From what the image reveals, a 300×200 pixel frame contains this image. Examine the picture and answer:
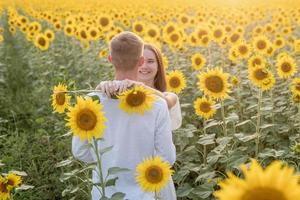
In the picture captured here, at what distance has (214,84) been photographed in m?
3.72

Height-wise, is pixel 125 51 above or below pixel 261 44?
above

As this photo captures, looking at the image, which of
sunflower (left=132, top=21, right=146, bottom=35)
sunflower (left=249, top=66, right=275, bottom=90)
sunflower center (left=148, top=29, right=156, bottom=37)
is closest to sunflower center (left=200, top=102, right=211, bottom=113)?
sunflower (left=249, top=66, right=275, bottom=90)

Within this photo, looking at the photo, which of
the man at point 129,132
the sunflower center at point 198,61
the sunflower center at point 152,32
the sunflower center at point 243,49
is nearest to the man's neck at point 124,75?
the man at point 129,132

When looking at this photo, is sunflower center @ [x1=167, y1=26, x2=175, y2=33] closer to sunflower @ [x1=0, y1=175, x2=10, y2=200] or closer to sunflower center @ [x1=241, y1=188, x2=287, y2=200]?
sunflower @ [x1=0, y1=175, x2=10, y2=200]

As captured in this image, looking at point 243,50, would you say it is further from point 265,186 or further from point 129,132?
point 265,186

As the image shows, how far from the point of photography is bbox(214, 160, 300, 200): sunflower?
114 cm

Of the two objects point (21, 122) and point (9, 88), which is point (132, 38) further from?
point (9, 88)

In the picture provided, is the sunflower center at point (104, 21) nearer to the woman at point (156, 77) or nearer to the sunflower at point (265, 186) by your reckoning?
the woman at point (156, 77)

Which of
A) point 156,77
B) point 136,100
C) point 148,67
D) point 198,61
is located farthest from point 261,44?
point 136,100

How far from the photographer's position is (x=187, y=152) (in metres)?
4.14

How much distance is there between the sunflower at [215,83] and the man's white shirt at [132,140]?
114 cm

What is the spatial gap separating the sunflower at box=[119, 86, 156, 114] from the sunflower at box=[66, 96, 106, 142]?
5.0 inches

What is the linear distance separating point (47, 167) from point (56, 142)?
46cm

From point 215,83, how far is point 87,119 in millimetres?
1549
